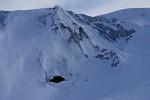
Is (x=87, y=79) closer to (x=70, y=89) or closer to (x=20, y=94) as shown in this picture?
(x=70, y=89)

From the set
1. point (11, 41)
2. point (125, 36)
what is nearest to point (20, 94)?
point (11, 41)

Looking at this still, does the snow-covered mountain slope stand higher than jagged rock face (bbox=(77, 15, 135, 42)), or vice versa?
jagged rock face (bbox=(77, 15, 135, 42))

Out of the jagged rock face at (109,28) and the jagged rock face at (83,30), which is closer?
the jagged rock face at (83,30)

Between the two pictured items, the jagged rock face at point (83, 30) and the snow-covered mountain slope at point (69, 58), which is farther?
the jagged rock face at point (83, 30)

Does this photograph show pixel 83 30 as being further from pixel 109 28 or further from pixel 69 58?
pixel 109 28

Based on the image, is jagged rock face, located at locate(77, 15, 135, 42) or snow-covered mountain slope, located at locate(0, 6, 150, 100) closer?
snow-covered mountain slope, located at locate(0, 6, 150, 100)

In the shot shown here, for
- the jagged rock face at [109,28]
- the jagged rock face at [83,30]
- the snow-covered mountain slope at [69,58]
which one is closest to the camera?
the snow-covered mountain slope at [69,58]

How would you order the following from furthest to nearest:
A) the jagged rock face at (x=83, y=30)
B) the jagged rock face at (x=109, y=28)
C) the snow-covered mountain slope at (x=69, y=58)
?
the jagged rock face at (x=109, y=28) < the jagged rock face at (x=83, y=30) < the snow-covered mountain slope at (x=69, y=58)

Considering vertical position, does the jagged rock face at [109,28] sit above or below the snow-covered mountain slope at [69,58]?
above

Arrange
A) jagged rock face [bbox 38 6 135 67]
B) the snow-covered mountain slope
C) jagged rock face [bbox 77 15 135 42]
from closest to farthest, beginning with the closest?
the snow-covered mountain slope
jagged rock face [bbox 38 6 135 67]
jagged rock face [bbox 77 15 135 42]
